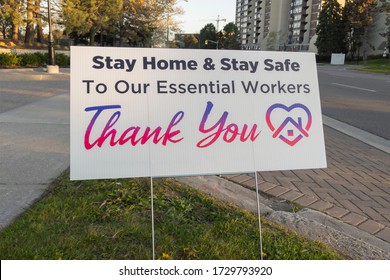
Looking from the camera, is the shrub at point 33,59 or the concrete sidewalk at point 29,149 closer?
the concrete sidewalk at point 29,149

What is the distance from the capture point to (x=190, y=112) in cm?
241

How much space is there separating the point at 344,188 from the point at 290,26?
9605cm

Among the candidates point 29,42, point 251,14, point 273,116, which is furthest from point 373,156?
point 251,14

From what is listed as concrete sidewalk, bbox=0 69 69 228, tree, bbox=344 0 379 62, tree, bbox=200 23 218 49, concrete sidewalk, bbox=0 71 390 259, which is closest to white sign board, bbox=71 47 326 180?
concrete sidewalk, bbox=0 71 390 259

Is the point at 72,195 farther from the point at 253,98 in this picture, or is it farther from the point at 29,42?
the point at 29,42

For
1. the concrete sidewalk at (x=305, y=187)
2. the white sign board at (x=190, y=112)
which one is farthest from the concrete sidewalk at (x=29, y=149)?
the white sign board at (x=190, y=112)

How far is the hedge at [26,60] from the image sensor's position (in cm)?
1742

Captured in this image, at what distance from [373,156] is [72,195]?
4.40 m

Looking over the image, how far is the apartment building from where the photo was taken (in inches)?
2386

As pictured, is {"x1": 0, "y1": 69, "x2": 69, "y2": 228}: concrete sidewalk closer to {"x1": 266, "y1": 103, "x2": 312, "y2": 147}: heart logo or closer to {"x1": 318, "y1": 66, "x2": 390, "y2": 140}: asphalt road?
{"x1": 266, "y1": 103, "x2": 312, "y2": 147}: heart logo

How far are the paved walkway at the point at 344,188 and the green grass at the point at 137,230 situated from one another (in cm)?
70

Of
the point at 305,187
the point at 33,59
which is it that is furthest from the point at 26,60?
the point at 305,187

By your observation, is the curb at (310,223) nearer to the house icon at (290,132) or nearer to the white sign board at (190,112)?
the white sign board at (190,112)

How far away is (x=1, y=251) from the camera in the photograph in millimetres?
2232
